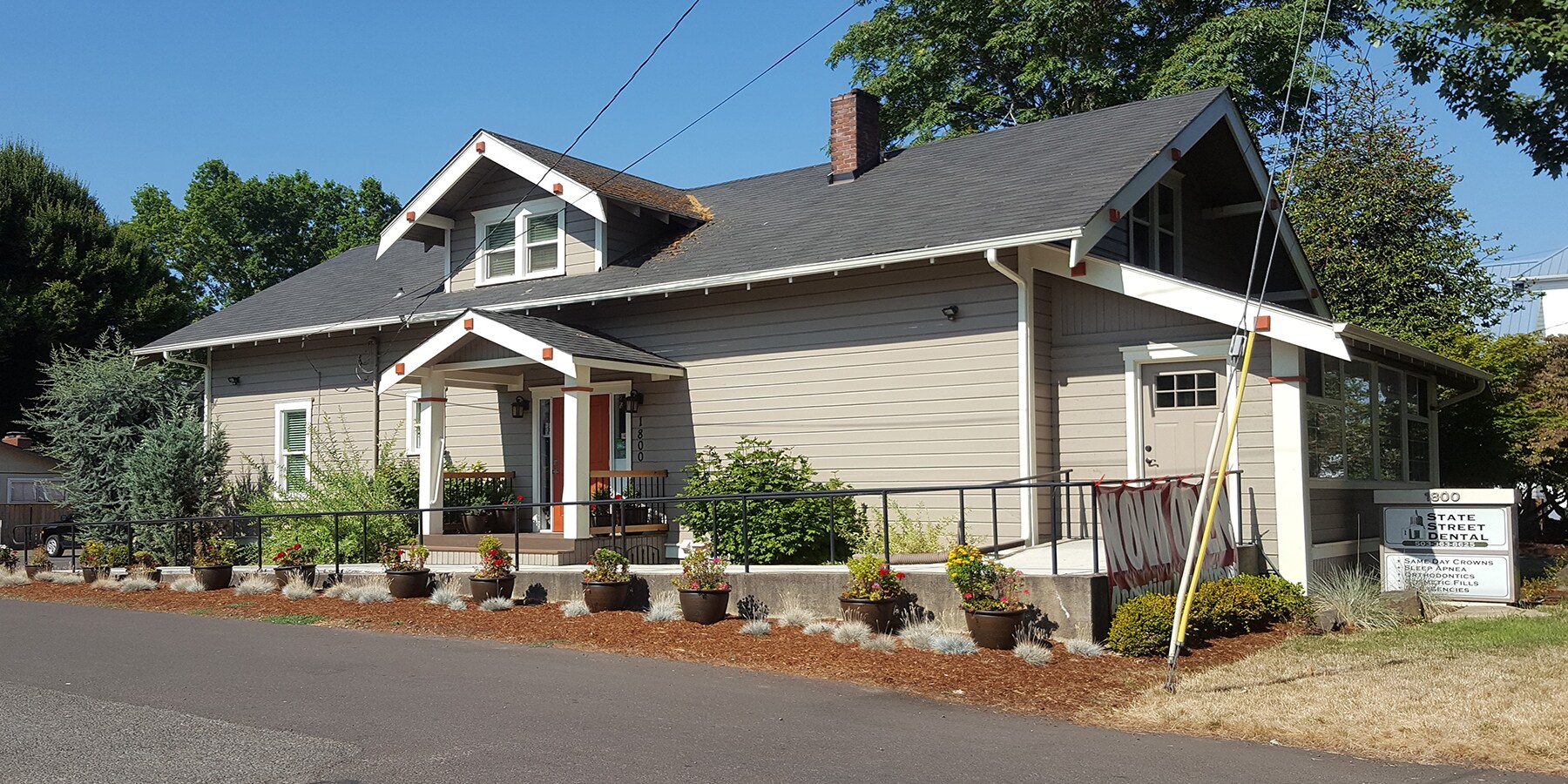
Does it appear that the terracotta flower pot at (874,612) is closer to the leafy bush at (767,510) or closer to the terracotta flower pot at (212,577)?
the leafy bush at (767,510)

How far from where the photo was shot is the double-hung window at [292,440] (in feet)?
68.5

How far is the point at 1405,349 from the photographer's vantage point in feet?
45.4

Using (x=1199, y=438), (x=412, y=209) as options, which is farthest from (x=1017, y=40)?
(x=1199, y=438)

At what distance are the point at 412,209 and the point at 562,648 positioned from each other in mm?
10661

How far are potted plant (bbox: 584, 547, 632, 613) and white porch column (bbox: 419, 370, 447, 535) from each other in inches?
190

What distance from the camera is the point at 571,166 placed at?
18.9 metres

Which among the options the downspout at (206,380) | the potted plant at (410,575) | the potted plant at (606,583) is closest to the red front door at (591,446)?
the potted plant at (410,575)

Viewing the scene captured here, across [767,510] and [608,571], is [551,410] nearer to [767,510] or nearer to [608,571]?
[767,510]

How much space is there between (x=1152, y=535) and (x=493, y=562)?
7.05m

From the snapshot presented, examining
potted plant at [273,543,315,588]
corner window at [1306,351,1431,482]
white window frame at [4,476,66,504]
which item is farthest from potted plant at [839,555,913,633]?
white window frame at [4,476,66,504]

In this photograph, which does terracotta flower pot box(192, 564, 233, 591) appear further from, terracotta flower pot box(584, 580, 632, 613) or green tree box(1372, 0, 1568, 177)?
green tree box(1372, 0, 1568, 177)

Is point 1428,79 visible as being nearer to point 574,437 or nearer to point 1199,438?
point 1199,438

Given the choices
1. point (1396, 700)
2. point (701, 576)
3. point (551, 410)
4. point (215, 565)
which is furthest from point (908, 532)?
point (215, 565)

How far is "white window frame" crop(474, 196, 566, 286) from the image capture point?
1880 centimetres
